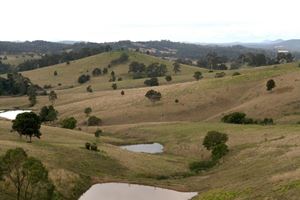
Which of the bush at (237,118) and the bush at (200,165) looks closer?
the bush at (200,165)

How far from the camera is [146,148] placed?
8375 centimetres

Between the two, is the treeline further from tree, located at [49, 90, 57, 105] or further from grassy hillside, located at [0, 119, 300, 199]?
grassy hillside, located at [0, 119, 300, 199]

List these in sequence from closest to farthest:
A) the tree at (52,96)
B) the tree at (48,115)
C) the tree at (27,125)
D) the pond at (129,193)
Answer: the pond at (129,193), the tree at (27,125), the tree at (48,115), the tree at (52,96)

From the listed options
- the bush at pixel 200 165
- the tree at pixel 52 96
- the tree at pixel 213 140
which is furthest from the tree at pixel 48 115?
the bush at pixel 200 165

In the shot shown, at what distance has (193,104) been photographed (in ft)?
405

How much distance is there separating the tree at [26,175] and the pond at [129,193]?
21.8 feet

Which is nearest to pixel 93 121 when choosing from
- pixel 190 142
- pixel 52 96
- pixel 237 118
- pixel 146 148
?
pixel 146 148

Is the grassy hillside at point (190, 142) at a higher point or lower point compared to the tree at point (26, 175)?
lower

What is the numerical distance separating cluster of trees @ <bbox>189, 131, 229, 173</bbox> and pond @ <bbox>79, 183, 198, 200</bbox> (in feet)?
41.7

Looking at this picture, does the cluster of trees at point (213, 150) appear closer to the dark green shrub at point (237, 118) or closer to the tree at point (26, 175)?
the dark green shrub at point (237, 118)

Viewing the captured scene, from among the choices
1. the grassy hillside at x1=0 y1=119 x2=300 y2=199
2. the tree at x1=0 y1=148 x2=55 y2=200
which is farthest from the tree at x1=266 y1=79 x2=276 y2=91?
the tree at x1=0 y1=148 x2=55 y2=200

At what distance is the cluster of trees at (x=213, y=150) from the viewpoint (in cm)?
6588

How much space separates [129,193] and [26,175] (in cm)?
1282

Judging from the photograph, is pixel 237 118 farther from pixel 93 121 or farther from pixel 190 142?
pixel 93 121
